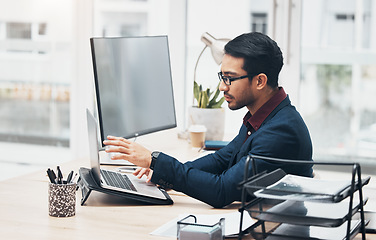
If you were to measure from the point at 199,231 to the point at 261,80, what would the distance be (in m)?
0.69

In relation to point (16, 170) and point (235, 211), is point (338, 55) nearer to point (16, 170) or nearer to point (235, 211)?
point (235, 211)

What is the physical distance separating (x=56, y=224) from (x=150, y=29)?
2337 millimetres

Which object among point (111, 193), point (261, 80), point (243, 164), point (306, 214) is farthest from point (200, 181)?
point (306, 214)

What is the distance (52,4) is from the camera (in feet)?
12.8

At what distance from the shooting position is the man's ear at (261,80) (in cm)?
192

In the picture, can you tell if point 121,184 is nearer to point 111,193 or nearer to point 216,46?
point 111,193

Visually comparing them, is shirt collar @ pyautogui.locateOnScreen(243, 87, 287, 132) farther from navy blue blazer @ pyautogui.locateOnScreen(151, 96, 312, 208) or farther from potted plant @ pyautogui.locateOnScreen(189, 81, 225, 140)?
potted plant @ pyautogui.locateOnScreen(189, 81, 225, 140)

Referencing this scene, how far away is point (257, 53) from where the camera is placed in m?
1.90

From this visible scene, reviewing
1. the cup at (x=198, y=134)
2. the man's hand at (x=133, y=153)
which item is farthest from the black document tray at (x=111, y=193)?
the cup at (x=198, y=134)

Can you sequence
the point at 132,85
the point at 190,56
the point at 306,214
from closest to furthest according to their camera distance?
the point at 306,214, the point at 132,85, the point at 190,56

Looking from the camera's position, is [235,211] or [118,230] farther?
[235,211]

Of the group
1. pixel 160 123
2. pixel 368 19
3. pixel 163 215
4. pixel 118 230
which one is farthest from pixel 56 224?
pixel 368 19

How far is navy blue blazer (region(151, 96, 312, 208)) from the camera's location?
5.91ft

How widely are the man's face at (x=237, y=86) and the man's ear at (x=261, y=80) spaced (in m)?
0.02
